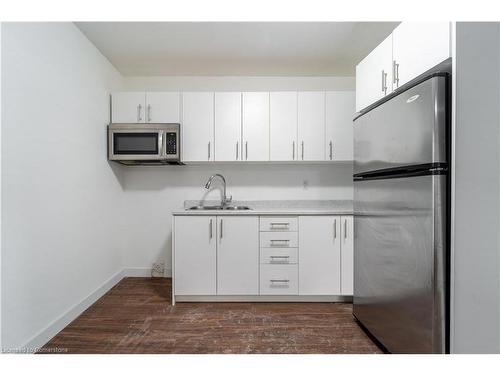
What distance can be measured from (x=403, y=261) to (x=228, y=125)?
2.02m

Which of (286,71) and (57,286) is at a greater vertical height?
(286,71)

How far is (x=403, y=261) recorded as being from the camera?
4.69 ft

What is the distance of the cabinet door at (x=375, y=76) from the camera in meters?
1.67

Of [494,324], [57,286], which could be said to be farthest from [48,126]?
[494,324]

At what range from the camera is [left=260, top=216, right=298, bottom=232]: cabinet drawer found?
247 centimetres

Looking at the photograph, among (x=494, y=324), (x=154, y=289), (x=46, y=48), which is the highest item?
(x=46, y=48)

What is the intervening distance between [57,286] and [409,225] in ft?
7.52

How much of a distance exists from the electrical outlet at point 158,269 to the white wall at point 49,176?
55 centimetres

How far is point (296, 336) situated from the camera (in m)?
1.88

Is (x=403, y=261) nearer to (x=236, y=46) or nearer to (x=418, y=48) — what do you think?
(x=418, y=48)

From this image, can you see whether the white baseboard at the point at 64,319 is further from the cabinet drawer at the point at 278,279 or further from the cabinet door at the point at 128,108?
the cabinet door at the point at 128,108

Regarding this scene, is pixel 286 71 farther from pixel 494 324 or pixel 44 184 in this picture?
pixel 494 324

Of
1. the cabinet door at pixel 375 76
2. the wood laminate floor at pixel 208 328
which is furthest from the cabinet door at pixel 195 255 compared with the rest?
the cabinet door at pixel 375 76

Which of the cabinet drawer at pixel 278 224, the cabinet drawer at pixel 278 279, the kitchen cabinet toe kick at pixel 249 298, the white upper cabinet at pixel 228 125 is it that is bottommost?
the kitchen cabinet toe kick at pixel 249 298
